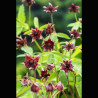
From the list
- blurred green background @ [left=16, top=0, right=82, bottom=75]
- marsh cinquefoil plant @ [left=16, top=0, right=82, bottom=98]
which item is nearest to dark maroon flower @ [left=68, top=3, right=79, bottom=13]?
blurred green background @ [left=16, top=0, right=82, bottom=75]

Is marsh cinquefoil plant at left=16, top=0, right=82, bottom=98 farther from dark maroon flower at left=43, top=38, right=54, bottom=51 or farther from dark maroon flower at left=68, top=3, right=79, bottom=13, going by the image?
dark maroon flower at left=68, top=3, right=79, bottom=13

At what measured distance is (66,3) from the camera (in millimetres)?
690

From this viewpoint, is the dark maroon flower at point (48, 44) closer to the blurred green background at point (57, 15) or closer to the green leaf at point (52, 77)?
the green leaf at point (52, 77)

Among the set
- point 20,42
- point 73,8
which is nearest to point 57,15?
point 73,8

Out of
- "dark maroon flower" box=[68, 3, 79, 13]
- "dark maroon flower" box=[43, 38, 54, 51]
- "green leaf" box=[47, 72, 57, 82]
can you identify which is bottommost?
"green leaf" box=[47, 72, 57, 82]

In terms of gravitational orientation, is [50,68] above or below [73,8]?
below

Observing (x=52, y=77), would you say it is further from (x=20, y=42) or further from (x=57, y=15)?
(x=57, y=15)

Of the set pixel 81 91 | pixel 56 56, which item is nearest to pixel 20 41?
pixel 56 56

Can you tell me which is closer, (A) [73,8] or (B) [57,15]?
(A) [73,8]
